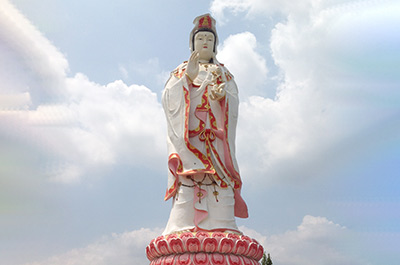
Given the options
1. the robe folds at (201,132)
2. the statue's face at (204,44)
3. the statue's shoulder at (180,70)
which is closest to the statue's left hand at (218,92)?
the robe folds at (201,132)

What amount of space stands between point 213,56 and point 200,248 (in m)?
4.15

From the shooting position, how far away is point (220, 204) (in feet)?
29.7

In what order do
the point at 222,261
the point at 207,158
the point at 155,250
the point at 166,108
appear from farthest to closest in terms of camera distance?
1. the point at 166,108
2. the point at 207,158
3. the point at 155,250
4. the point at 222,261

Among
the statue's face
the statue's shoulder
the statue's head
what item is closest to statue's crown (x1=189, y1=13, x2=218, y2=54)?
the statue's head

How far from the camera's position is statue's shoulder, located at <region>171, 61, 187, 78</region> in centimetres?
1018

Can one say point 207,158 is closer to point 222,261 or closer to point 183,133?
point 183,133

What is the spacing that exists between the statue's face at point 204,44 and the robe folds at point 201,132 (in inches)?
16.8

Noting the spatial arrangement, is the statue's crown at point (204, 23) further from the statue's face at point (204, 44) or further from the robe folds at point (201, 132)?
the robe folds at point (201, 132)

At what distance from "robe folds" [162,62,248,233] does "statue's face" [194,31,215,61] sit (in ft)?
1.40

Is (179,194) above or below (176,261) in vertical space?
above

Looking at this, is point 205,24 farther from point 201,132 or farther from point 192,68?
point 201,132

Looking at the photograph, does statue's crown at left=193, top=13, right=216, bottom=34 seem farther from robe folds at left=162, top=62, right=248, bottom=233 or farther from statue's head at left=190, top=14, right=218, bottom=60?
robe folds at left=162, top=62, right=248, bottom=233

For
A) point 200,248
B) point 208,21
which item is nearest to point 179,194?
point 200,248

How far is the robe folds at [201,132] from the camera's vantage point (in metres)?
9.24
